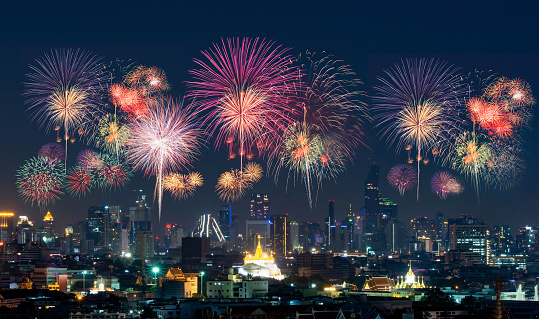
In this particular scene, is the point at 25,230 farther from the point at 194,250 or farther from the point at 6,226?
the point at 194,250

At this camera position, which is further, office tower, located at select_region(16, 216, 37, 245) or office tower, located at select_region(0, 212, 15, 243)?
office tower, located at select_region(16, 216, 37, 245)

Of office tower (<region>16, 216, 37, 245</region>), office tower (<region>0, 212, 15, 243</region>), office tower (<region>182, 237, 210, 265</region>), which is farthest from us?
office tower (<region>16, 216, 37, 245</region>)

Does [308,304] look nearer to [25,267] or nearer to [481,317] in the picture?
[481,317]

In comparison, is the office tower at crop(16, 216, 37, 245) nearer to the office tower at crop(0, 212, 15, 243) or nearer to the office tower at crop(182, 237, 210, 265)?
the office tower at crop(0, 212, 15, 243)

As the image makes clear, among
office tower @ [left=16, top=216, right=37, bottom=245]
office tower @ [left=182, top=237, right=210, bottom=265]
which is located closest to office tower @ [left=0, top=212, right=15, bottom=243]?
office tower @ [left=16, top=216, right=37, bottom=245]

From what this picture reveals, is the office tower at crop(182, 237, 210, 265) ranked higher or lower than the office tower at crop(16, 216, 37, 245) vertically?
lower

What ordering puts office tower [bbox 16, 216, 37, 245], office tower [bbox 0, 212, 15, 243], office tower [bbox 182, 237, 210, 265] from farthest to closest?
1. office tower [bbox 16, 216, 37, 245]
2. office tower [bbox 0, 212, 15, 243]
3. office tower [bbox 182, 237, 210, 265]
